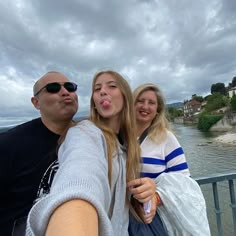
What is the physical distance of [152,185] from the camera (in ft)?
3.83

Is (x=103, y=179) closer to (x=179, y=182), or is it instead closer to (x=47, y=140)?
(x=179, y=182)

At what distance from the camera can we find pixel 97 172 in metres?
0.86

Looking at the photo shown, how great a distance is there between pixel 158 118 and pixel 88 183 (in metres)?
1.31

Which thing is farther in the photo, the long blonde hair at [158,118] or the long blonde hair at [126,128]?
the long blonde hair at [158,118]

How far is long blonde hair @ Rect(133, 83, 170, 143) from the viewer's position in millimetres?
1684

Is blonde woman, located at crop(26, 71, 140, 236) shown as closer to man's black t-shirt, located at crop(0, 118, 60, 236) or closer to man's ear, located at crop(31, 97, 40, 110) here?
man's black t-shirt, located at crop(0, 118, 60, 236)

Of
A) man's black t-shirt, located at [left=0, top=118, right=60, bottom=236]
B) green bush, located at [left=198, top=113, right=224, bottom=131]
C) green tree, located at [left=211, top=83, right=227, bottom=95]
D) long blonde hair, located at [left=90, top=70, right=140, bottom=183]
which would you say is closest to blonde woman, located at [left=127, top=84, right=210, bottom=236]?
long blonde hair, located at [left=90, top=70, right=140, bottom=183]

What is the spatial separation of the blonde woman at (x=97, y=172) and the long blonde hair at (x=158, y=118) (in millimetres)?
387

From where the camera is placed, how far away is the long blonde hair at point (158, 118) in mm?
1684

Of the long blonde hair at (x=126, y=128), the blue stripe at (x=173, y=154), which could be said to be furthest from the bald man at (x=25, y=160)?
the blue stripe at (x=173, y=154)

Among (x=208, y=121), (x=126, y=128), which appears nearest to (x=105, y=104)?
(x=126, y=128)

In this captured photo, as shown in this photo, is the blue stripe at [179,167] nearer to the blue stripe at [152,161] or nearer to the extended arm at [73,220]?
the blue stripe at [152,161]

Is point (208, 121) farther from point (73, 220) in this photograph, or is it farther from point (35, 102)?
point (73, 220)

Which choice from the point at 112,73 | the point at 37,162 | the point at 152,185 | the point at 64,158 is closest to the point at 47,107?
the point at 37,162
